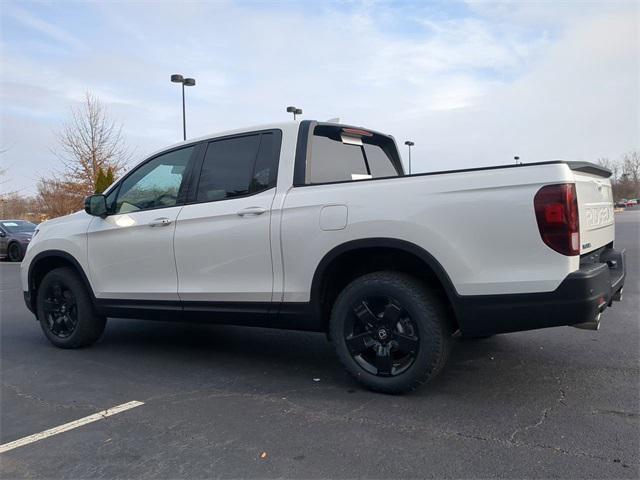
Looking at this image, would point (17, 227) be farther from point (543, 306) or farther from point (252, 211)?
point (543, 306)

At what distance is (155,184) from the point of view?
5055 mm

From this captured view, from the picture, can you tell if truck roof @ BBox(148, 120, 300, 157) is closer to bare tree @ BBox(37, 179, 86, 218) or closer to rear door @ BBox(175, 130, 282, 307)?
rear door @ BBox(175, 130, 282, 307)

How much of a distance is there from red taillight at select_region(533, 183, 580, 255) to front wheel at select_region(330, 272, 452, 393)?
2.79ft

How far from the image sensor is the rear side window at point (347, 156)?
441 centimetres

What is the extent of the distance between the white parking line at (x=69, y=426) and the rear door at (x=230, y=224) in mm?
1041

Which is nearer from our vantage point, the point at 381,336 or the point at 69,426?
the point at 69,426

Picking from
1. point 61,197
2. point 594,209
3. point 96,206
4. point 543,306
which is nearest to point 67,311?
point 96,206

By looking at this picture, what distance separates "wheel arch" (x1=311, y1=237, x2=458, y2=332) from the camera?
11.6ft

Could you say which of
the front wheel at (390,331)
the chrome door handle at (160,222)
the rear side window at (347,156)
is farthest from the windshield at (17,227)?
the front wheel at (390,331)

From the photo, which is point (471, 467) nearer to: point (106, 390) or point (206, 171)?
point (106, 390)

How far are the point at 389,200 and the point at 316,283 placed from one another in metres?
0.80

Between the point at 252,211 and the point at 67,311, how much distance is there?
8.33ft


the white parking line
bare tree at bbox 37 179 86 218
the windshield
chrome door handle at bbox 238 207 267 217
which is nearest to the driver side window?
chrome door handle at bbox 238 207 267 217

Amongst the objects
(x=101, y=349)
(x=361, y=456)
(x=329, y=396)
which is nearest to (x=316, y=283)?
(x=329, y=396)
